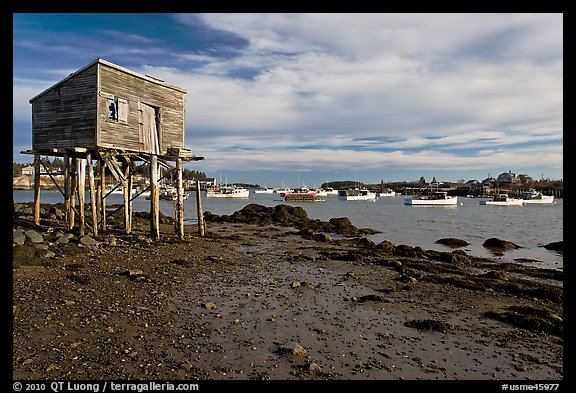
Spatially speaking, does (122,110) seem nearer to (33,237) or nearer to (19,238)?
(33,237)

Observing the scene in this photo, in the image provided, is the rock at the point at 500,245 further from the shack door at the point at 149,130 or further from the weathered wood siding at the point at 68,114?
the weathered wood siding at the point at 68,114

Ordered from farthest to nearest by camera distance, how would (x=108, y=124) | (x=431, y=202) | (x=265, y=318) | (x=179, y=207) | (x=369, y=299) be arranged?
(x=431, y=202) → (x=179, y=207) → (x=108, y=124) → (x=369, y=299) → (x=265, y=318)

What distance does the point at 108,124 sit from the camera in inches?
711

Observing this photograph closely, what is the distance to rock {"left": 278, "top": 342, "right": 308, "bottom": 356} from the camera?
23.9 ft

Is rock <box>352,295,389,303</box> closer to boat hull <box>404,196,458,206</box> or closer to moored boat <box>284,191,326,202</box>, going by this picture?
boat hull <box>404,196,458,206</box>

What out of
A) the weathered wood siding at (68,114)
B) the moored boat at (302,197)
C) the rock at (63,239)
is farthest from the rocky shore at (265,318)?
the moored boat at (302,197)

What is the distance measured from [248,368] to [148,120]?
1700 cm

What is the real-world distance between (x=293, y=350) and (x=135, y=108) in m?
16.5

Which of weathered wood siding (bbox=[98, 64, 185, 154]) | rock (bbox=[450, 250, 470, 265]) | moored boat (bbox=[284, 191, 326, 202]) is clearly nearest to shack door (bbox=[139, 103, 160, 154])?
weathered wood siding (bbox=[98, 64, 185, 154])

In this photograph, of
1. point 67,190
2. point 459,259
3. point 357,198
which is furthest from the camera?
point 357,198

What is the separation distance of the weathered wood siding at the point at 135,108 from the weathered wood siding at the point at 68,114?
1.50ft

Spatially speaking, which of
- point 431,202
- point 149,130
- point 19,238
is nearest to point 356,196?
point 431,202
